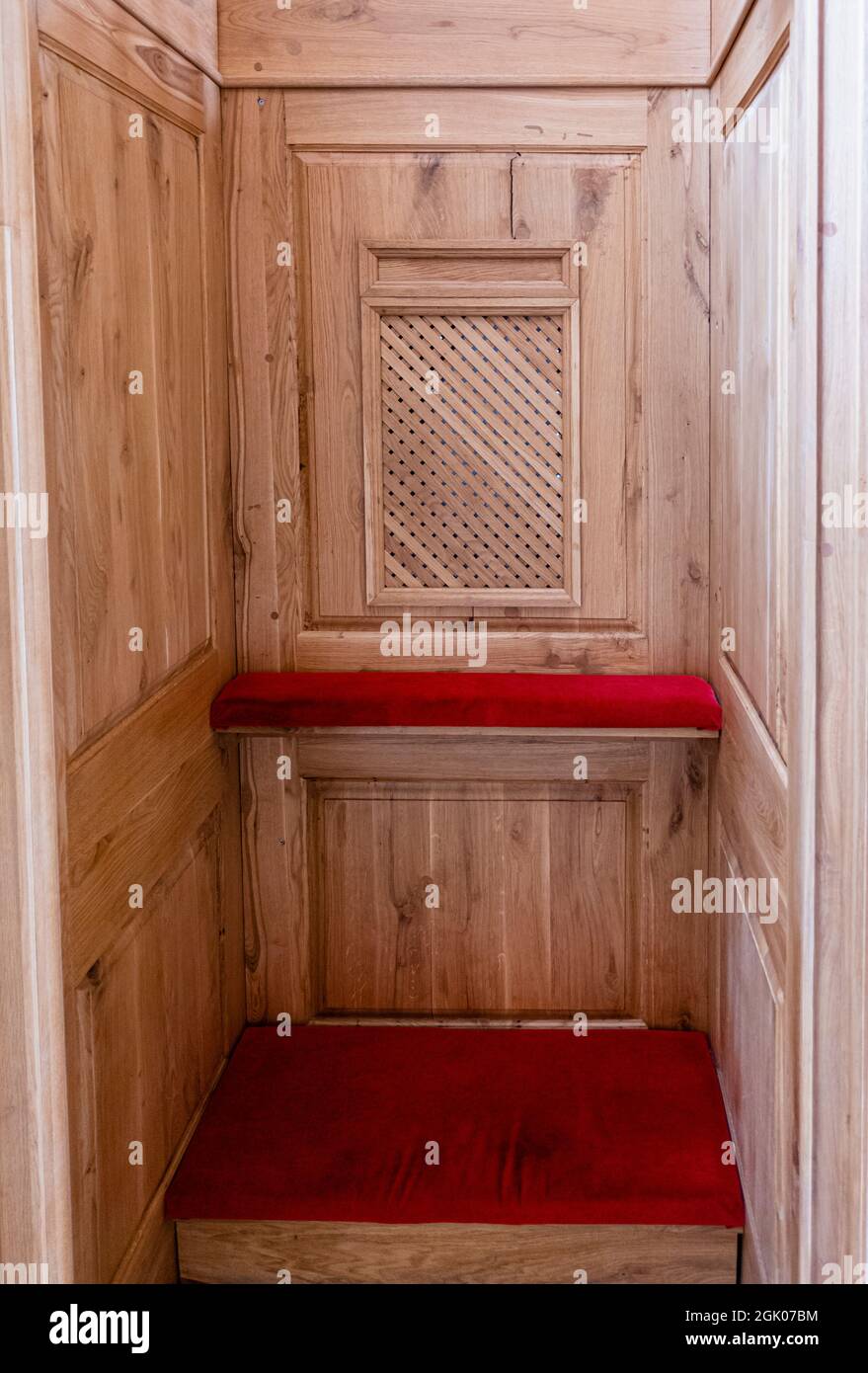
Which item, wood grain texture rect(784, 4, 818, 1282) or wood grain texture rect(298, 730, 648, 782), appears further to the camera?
wood grain texture rect(298, 730, 648, 782)

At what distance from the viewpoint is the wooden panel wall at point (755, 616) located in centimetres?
178

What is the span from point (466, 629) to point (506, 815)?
0.35 m

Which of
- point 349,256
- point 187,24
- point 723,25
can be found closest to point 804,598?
point 723,25

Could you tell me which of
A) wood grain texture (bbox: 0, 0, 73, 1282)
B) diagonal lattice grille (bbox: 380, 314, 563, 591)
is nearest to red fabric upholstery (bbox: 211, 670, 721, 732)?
diagonal lattice grille (bbox: 380, 314, 563, 591)

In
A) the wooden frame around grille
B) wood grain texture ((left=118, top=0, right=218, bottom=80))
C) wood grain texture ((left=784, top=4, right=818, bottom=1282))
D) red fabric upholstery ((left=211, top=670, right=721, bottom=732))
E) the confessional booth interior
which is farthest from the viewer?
the wooden frame around grille

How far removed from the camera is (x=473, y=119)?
2.48 m

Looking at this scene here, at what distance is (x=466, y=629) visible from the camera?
8.60 feet

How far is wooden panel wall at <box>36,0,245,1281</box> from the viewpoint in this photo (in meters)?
1.69

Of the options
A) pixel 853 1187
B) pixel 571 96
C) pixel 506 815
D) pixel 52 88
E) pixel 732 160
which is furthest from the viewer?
pixel 506 815

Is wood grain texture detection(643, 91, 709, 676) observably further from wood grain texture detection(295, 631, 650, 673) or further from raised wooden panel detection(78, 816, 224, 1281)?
raised wooden panel detection(78, 816, 224, 1281)

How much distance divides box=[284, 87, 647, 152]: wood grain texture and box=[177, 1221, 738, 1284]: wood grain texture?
1.77 m

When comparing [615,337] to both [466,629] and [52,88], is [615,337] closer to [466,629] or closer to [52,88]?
[466,629]

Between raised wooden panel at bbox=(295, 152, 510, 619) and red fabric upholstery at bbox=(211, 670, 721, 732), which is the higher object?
raised wooden panel at bbox=(295, 152, 510, 619)
